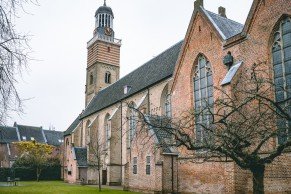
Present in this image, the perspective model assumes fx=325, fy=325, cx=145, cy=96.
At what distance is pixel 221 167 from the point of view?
56.5 feet

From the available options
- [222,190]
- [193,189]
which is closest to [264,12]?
[222,190]

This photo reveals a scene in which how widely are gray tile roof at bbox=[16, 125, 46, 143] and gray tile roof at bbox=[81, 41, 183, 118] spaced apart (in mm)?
29788

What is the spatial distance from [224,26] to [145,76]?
12.9m

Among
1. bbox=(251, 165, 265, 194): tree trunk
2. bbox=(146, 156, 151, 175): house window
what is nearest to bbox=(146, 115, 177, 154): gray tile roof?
bbox=(146, 156, 151, 175): house window

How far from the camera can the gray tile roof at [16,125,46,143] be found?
6725cm

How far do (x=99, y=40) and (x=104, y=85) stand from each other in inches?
262

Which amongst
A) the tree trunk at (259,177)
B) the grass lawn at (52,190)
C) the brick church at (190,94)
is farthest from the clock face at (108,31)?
the tree trunk at (259,177)

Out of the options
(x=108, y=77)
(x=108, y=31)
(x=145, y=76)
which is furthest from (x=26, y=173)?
(x=145, y=76)

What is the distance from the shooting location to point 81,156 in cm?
4119

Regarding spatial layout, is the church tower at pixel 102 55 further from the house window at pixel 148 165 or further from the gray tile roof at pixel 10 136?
the house window at pixel 148 165

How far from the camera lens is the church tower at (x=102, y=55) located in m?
Result: 47.1

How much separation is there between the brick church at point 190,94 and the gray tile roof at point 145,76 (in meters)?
0.12

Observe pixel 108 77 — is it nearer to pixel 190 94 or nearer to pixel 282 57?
pixel 190 94

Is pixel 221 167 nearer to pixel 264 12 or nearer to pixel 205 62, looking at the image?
pixel 205 62
